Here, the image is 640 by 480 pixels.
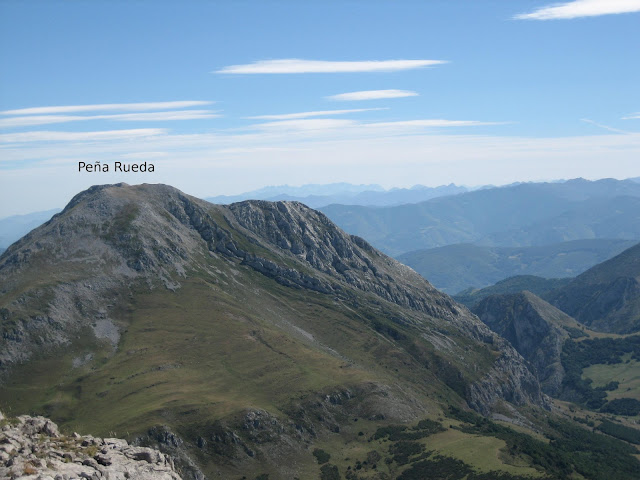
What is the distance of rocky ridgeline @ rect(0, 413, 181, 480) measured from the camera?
4812 cm

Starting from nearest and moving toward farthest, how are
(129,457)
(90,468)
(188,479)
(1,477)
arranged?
1. (1,477)
2. (90,468)
3. (129,457)
4. (188,479)

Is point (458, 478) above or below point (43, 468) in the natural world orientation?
below

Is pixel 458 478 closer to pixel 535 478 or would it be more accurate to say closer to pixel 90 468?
pixel 535 478

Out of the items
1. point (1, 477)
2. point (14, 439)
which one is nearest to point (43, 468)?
point (1, 477)

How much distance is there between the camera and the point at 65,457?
5347 centimetres

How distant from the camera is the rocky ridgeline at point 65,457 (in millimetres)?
48125

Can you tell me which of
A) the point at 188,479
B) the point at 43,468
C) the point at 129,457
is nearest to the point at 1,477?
the point at 43,468

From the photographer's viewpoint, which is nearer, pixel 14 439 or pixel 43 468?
pixel 43 468

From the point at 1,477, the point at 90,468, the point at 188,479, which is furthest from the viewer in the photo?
the point at 188,479

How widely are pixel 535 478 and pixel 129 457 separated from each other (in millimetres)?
178921

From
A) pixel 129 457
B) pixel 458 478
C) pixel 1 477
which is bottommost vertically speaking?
pixel 458 478

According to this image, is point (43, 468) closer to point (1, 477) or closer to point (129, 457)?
point (1, 477)

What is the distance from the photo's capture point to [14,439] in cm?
5412

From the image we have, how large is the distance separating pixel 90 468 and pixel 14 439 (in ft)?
30.7
